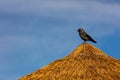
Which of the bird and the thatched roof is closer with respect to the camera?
the thatched roof

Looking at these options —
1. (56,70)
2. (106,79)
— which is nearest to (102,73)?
(106,79)

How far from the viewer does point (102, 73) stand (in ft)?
63.8

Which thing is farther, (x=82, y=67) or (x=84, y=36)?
(x=84, y=36)

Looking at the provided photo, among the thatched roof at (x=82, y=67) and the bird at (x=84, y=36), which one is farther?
the bird at (x=84, y=36)

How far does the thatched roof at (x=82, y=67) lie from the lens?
19297 millimetres

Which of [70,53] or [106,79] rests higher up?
[70,53]

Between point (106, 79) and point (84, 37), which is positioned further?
point (84, 37)

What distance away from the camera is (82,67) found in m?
19.6

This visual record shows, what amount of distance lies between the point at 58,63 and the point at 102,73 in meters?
1.76

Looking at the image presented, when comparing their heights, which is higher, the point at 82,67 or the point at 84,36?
the point at 84,36

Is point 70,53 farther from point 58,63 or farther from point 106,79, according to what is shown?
point 106,79

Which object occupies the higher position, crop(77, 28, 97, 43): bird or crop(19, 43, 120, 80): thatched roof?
crop(77, 28, 97, 43): bird

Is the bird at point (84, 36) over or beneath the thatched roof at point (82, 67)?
over

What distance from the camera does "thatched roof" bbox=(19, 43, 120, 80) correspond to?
63.3ft
